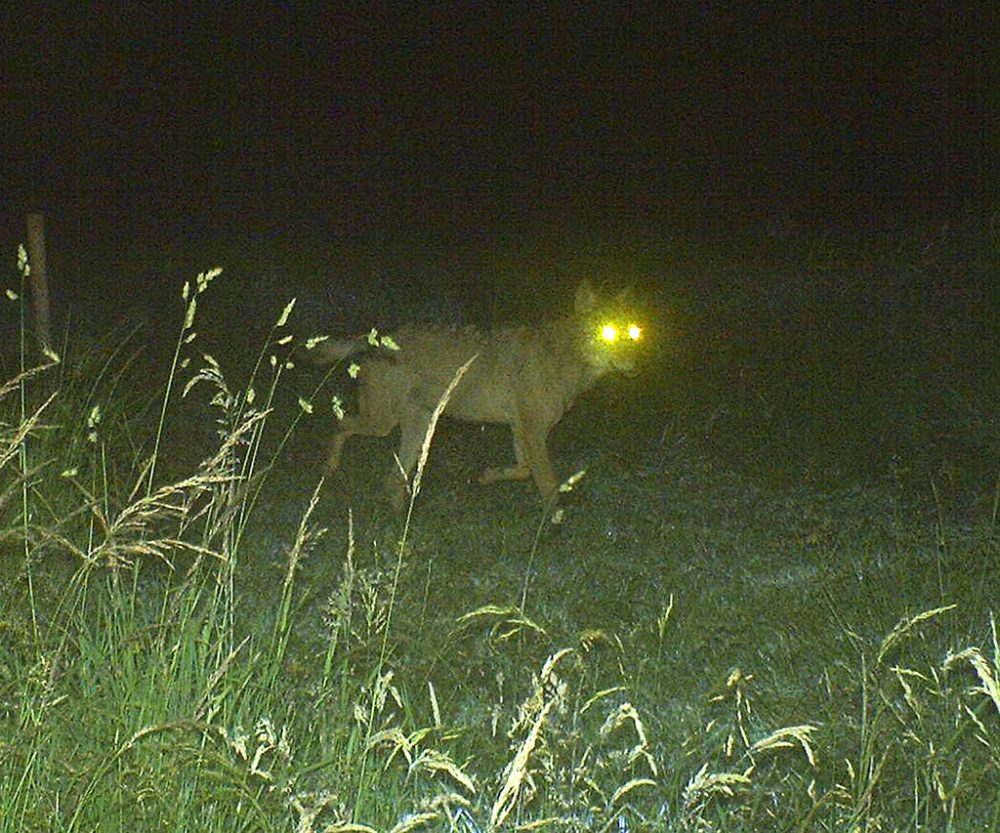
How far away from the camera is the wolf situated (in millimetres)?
8734

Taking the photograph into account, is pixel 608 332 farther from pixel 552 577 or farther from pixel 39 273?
pixel 39 273

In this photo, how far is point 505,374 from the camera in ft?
28.9

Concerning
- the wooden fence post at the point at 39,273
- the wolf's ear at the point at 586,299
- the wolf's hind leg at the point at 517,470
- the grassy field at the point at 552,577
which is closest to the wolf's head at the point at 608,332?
the wolf's ear at the point at 586,299

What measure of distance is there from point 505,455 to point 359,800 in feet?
22.0

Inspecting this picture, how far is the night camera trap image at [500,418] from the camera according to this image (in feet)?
12.8

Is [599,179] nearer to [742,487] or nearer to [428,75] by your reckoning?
[428,75]

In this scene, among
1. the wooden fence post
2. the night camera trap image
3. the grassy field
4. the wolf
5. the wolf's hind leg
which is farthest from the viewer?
the wolf's hind leg

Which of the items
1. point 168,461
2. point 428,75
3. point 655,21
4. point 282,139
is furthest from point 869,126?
point 168,461

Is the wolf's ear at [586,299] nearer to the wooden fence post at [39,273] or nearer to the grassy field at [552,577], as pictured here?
the grassy field at [552,577]

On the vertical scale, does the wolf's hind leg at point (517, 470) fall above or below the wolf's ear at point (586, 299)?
below

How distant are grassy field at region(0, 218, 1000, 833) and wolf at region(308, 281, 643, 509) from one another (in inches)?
13.4

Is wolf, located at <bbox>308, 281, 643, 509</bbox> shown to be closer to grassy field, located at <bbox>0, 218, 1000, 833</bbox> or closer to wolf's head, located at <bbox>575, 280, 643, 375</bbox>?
wolf's head, located at <bbox>575, 280, 643, 375</bbox>

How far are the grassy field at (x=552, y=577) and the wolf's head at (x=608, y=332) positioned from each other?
331 millimetres

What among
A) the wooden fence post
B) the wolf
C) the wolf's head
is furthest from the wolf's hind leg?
the wooden fence post
